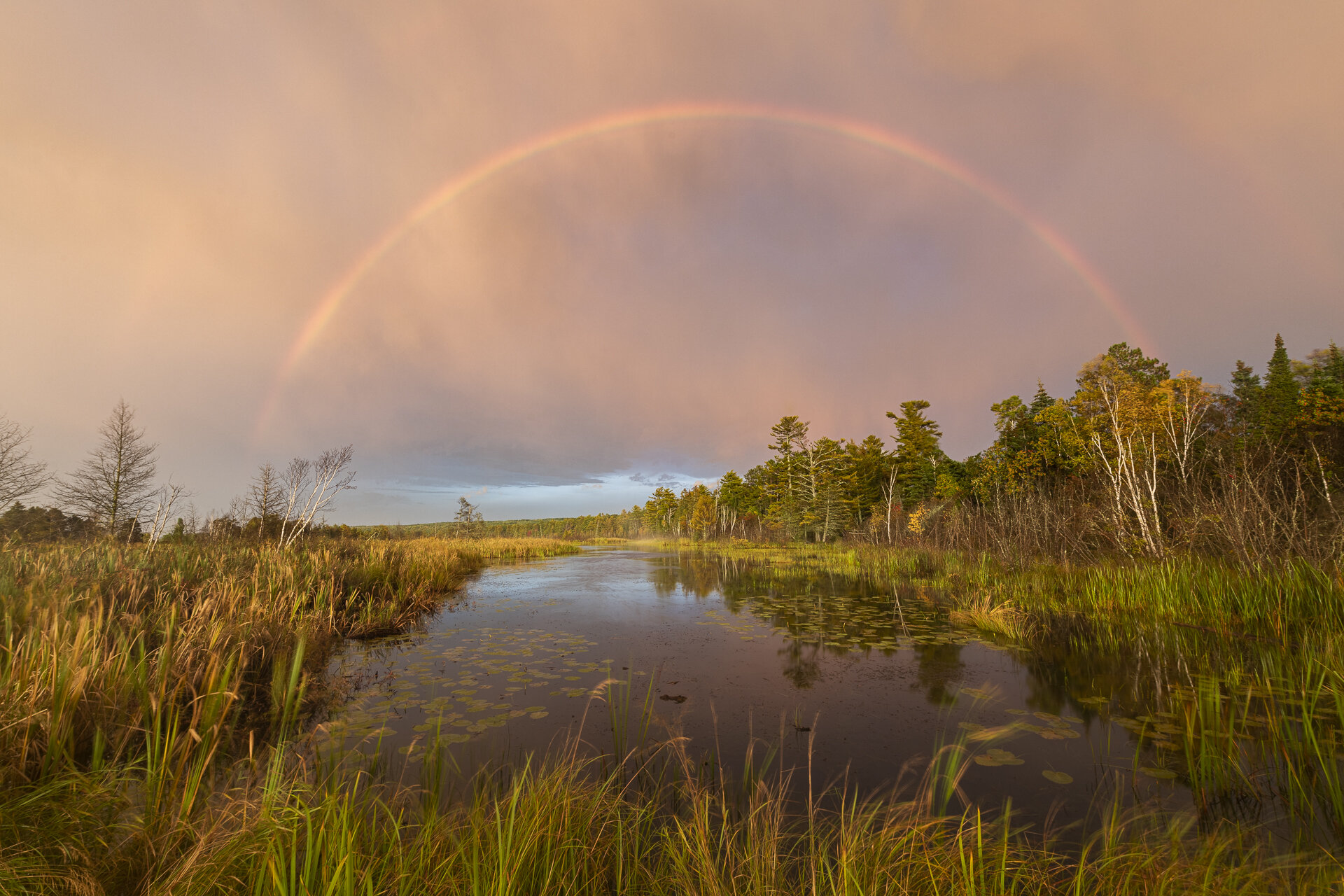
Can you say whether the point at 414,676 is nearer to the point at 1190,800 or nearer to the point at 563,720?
the point at 563,720

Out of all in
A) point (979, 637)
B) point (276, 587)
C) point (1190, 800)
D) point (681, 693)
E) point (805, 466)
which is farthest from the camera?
point (805, 466)

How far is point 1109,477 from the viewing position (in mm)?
13883

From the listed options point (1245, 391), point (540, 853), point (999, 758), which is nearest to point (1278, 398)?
point (1245, 391)

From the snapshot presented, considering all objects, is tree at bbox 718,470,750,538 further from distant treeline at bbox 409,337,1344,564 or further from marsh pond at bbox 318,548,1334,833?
marsh pond at bbox 318,548,1334,833

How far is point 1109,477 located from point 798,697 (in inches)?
596

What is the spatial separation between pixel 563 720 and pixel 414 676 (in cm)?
283

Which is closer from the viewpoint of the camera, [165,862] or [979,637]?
[165,862]

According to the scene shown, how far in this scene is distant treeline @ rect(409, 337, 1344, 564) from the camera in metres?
9.79

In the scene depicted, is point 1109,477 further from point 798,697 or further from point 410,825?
point 410,825

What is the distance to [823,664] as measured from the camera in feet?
23.6

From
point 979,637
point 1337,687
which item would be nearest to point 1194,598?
point 979,637

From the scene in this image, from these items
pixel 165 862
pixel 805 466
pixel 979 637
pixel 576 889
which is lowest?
pixel 979 637

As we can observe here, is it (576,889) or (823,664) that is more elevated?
(576,889)

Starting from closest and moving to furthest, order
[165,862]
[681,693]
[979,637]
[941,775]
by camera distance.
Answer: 1. [165,862]
2. [941,775]
3. [681,693]
4. [979,637]
